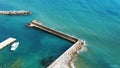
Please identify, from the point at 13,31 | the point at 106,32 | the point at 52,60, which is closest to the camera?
the point at 52,60

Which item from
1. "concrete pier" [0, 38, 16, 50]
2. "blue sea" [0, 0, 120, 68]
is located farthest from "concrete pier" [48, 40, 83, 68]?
"concrete pier" [0, 38, 16, 50]

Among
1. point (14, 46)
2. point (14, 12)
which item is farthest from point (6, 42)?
point (14, 12)

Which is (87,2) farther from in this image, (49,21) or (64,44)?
(64,44)

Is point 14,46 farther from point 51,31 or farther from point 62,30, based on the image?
point 62,30

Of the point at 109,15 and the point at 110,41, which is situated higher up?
the point at 109,15

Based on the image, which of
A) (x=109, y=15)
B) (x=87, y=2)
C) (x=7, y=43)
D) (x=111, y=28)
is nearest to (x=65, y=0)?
(x=87, y=2)

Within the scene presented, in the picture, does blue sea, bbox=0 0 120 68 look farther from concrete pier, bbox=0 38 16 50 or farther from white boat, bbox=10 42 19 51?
concrete pier, bbox=0 38 16 50
